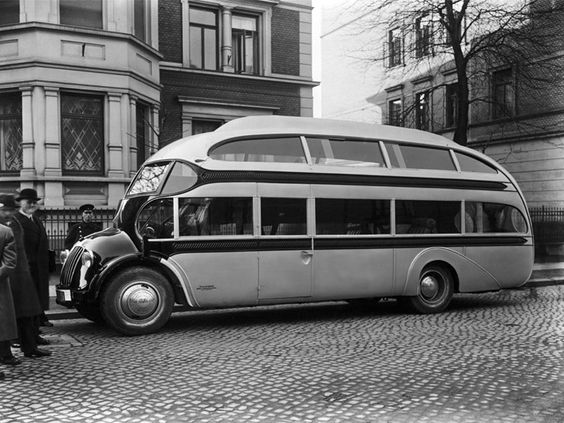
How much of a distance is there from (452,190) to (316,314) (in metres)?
3.17

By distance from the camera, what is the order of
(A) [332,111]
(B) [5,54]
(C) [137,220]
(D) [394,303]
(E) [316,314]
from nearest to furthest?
1. (C) [137,220]
2. (E) [316,314]
3. (D) [394,303]
4. (B) [5,54]
5. (A) [332,111]

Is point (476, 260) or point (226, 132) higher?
point (226, 132)

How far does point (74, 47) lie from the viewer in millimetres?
16125

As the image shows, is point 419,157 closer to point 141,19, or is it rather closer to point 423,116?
point 141,19

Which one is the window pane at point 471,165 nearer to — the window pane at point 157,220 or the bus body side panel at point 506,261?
the bus body side panel at point 506,261

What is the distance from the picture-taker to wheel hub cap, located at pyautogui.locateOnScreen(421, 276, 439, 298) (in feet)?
34.9

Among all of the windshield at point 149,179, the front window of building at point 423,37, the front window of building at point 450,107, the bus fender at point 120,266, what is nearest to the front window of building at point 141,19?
the front window of building at point 423,37

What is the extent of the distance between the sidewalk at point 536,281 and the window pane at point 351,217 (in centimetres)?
436

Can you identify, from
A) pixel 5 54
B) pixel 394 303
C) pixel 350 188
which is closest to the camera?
pixel 350 188

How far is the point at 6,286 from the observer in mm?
6473

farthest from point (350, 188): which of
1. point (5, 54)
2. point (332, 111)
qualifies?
point (332, 111)

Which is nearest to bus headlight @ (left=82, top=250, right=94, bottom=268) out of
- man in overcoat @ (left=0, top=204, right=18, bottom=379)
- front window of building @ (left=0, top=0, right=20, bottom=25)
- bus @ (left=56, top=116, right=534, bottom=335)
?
bus @ (left=56, top=116, right=534, bottom=335)

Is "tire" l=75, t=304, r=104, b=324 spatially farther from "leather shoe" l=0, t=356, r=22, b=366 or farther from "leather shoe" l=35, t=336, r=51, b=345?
"leather shoe" l=0, t=356, r=22, b=366

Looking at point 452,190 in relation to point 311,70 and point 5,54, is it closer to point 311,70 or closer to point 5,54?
point 5,54
